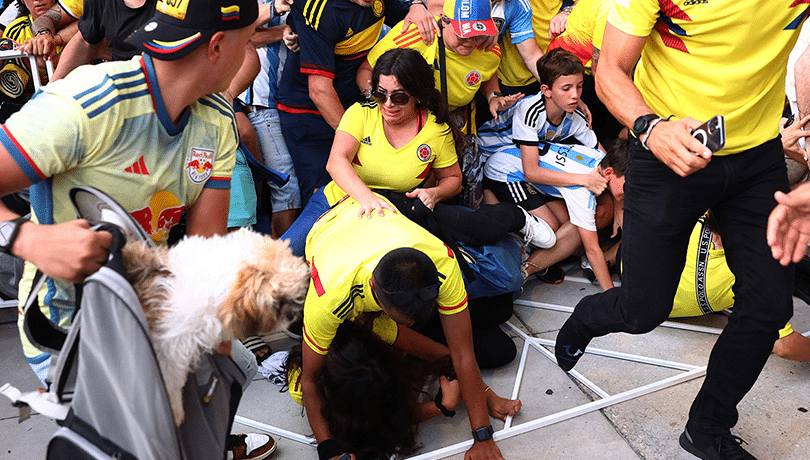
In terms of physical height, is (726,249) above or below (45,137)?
below

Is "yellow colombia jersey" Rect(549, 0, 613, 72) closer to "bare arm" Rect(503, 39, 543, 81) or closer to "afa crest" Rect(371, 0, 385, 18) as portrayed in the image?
"bare arm" Rect(503, 39, 543, 81)

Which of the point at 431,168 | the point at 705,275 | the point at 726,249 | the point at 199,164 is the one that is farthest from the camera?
the point at 431,168

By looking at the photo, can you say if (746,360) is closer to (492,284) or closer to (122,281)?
(492,284)

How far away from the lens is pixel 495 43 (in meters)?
3.79

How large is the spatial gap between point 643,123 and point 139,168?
1.38 metres

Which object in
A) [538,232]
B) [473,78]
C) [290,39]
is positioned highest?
[290,39]

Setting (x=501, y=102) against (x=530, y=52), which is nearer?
(x=501, y=102)

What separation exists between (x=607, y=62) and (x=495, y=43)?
1799 mm

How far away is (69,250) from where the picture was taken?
1.04m

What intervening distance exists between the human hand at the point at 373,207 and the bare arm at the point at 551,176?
4.30 ft

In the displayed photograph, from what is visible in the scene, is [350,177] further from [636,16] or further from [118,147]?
[118,147]

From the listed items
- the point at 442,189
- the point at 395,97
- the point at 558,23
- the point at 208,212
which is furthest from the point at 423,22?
the point at 208,212

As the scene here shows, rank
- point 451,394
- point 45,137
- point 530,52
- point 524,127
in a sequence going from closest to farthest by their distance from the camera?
point 45,137
point 451,394
point 524,127
point 530,52

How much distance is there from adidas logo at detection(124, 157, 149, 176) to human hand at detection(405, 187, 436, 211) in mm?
1781
